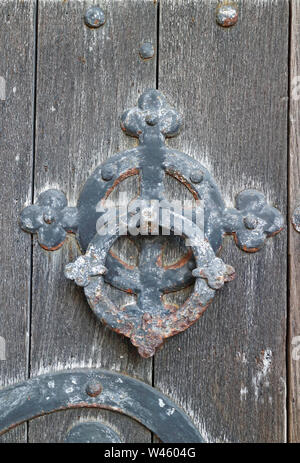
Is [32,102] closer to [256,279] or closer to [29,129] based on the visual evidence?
[29,129]

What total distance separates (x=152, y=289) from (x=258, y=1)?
0.54m

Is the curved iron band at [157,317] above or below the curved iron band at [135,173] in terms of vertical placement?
below

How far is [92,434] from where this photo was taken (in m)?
0.74

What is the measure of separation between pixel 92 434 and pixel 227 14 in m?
0.77

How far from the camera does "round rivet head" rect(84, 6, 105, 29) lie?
0.76 meters

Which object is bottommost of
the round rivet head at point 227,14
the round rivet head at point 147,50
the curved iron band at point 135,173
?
the curved iron band at point 135,173

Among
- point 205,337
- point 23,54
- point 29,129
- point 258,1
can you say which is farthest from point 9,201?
point 258,1

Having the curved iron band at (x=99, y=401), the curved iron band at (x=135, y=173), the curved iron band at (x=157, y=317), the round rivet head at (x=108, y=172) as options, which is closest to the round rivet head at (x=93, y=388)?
the curved iron band at (x=99, y=401)

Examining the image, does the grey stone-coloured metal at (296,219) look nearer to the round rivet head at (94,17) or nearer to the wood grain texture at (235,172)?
the wood grain texture at (235,172)

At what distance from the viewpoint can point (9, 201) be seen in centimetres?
77

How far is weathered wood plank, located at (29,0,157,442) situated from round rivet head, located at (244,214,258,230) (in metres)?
0.25

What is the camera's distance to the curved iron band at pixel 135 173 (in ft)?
2.44

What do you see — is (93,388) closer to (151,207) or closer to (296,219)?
Answer: (151,207)

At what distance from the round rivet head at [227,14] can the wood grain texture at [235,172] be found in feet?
0.04
